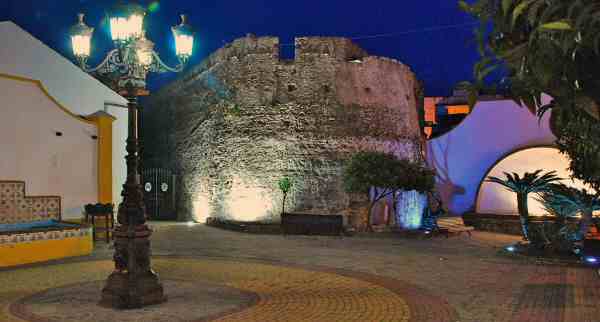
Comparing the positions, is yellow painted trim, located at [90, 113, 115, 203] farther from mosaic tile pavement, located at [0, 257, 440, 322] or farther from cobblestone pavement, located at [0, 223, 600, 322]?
mosaic tile pavement, located at [0, 257, 440, 322]

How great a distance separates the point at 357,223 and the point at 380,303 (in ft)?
36.1

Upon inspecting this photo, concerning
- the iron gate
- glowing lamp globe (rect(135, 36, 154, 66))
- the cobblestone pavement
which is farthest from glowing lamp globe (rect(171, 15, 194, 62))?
the iron gate

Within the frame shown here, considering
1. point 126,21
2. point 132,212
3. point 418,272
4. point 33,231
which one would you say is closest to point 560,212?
point 418,272

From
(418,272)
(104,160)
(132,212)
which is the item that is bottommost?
(418,272)

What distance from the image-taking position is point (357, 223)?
18438 millimetres

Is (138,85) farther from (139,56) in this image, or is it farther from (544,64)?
(544,64)

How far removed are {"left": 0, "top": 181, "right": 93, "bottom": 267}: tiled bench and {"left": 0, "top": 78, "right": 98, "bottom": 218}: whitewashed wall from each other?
0.30 meters

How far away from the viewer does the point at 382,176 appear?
713 inches

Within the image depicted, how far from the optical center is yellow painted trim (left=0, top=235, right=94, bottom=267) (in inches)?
419

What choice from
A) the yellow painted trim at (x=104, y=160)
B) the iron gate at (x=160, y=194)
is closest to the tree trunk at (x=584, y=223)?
the yellow painted trim at (x=104, y=160)

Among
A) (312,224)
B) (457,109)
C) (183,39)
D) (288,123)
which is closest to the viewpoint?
(183,39)

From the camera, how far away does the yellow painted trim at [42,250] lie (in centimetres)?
1063

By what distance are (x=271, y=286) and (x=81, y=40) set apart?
4783 millimetres

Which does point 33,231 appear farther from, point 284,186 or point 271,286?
point 284,186
